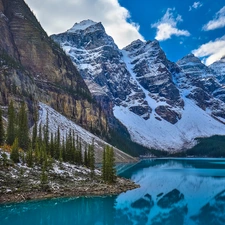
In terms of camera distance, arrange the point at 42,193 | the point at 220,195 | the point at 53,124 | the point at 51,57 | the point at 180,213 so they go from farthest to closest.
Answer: the point at 51,57 < the point at 53,124 < the point at 220,195 < the point at 42,193 < the point at 180,213

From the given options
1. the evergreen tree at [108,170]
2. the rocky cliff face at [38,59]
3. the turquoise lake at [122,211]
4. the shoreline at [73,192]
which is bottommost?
the turquoise lake at [122,211]

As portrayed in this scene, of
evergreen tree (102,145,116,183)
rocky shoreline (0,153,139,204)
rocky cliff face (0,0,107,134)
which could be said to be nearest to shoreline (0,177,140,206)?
rocky shoreline (0,153,139,204)

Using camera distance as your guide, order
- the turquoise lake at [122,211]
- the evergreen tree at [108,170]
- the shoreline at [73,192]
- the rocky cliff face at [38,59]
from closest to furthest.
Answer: the turquoise lake at [122,211], the shoreline at [73,192], the evergreen tree at [108,170], the rocky cliff face at [38,59]

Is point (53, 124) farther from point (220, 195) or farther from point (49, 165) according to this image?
point (220, 195)

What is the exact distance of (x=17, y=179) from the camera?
47375 millimetres

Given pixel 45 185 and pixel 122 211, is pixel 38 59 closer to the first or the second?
pixel 45 185

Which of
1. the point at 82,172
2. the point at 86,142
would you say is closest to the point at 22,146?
the point at 82,172

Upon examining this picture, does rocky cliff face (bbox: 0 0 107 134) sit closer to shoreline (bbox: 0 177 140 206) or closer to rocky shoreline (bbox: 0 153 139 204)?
rocky shoreline (bbox: 0 153 139 204)

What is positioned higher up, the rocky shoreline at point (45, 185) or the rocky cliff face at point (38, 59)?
the rocky cliff face at point (38, 59)

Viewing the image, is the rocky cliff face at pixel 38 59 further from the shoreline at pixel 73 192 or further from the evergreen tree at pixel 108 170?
the shoreline at pixel 73 192

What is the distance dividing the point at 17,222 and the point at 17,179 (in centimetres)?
1339

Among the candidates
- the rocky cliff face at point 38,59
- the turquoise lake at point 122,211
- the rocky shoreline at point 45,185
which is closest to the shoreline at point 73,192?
the rocky shoreline at point 45,185

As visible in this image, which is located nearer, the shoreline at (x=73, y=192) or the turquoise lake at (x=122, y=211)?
the turquoise lake at (x=122, y=211)

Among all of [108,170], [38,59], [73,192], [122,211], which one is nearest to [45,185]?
[73,192]
